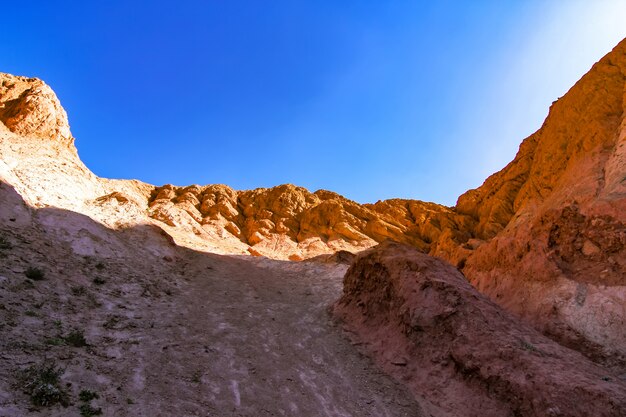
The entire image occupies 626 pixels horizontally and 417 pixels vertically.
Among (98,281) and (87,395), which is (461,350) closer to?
(87,395)

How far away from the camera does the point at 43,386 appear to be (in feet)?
21.7

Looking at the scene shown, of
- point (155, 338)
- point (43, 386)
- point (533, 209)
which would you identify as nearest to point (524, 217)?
point (533, 209)

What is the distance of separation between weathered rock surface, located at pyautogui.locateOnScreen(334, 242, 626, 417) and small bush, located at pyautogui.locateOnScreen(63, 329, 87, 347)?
8910 millimetres

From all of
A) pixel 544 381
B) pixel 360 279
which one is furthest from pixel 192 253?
pixel 544 381

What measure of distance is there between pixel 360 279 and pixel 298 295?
4908 millimetres

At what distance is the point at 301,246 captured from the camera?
43719 mm

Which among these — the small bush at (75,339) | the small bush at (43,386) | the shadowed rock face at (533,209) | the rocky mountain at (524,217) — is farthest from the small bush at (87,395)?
the shadowed rock face at (533,209)

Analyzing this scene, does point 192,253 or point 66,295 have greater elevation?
point 192,253

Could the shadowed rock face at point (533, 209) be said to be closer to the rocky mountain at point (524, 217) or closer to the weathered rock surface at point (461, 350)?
the rocky mountain at point (524, 217)

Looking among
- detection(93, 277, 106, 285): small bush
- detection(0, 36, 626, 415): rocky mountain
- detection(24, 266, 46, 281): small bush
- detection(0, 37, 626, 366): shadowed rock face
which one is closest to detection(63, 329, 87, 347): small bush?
detection(24, 266, 46, 281): small bush

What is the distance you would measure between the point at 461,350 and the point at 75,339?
10.3 m

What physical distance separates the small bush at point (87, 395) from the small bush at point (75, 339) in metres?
2.20

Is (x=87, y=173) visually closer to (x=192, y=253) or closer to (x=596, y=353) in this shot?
(x=192, y=253)

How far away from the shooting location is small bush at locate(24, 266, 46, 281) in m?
11.3
